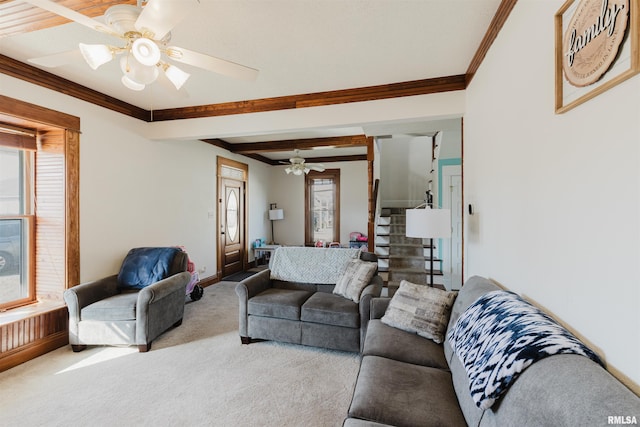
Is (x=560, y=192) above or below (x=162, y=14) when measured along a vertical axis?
below

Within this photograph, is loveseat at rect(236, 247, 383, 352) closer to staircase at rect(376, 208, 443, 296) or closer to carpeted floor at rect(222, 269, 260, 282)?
staircase at rect(376, 208, 443, 296)

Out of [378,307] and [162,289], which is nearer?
[378,307]

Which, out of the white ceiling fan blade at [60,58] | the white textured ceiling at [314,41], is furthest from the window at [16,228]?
the white ceiling fan blade at [60,58]

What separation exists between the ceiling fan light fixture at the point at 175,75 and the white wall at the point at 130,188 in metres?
1.85

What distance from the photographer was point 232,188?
5.93 m

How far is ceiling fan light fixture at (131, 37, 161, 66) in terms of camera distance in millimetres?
1439

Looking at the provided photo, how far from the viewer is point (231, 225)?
589cm

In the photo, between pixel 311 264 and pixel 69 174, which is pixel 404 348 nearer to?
pixel 311 264

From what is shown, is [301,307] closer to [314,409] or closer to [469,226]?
[314,409]

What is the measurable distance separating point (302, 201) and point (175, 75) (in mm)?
5691

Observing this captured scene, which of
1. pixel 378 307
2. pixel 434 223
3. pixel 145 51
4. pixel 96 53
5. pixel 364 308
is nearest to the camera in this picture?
pixel 145 51

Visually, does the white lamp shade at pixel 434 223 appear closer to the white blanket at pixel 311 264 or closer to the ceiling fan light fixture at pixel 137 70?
the white blanket at pixel 311 264

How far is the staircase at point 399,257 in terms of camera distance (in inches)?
167

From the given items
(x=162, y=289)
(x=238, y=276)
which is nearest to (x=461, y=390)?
(x=162, y=289)
